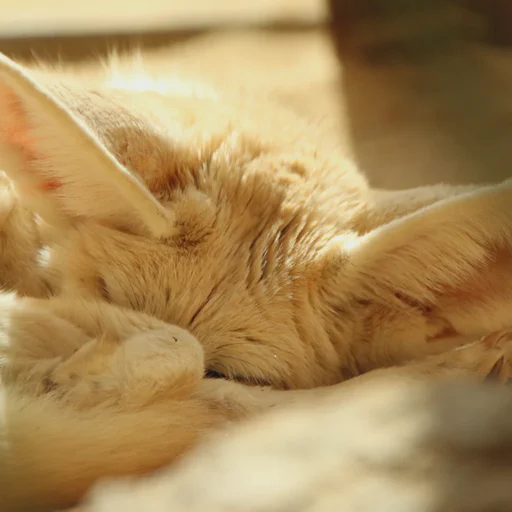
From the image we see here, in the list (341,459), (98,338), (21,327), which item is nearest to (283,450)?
→ (341,459)

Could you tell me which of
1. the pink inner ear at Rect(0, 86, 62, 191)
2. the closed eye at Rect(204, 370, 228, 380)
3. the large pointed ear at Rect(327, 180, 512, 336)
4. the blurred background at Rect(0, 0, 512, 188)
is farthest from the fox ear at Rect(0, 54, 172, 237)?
the blurred background at Rect(0, 0, 512, 188)

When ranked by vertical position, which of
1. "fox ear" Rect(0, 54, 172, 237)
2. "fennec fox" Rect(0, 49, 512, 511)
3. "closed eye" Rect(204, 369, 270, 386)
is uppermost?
"fox ear" Rect(0, 54, 172, 237)

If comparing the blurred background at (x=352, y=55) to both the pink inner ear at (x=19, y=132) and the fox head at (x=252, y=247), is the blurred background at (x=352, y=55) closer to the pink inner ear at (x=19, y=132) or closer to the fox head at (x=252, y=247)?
the fox head at (x=252, y=247)

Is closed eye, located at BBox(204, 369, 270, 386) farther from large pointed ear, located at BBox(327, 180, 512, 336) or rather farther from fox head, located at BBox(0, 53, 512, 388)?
large pointed ear, located at BBox(327, 180, 512, 336)

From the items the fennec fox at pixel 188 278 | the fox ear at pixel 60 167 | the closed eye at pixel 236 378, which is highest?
the fox ear at pixel 60 167

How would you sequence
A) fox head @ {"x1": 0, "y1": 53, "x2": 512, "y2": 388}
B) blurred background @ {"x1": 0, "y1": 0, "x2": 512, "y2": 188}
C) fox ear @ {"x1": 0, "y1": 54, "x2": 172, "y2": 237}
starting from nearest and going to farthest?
fox ear @ {"x1": 0, "y1": 54, "x2": 172, "y2": 237}
fox head @ {"x1": 0, "y1": 53, "x2": 512, "y2": 388}
blurred background @ {"x1": 0, "y1": 0, "x2": 512, "y2": 188}

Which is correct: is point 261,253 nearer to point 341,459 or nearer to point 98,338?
point 98,338

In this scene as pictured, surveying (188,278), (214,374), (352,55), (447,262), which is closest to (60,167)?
(188,278)

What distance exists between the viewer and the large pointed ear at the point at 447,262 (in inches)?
47.4

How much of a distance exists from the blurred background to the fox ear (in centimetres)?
90

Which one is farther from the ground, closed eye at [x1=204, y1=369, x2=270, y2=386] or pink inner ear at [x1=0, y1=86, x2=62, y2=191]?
pink inner ear at [x1=0, y1=86, x2=62, y2=191]

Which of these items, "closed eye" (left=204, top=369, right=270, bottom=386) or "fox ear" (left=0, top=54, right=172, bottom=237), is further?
"closed eye" (left=204, top=369, right=270, bottom=386)

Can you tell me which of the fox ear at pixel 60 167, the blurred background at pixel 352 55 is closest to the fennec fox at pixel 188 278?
the fox ear at pixel 60 167

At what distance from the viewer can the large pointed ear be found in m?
1.21
